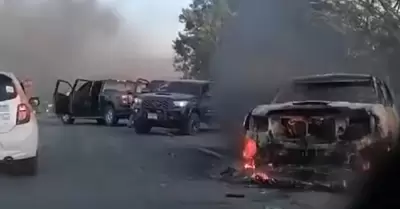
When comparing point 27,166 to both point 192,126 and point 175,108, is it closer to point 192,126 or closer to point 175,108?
point 175,108

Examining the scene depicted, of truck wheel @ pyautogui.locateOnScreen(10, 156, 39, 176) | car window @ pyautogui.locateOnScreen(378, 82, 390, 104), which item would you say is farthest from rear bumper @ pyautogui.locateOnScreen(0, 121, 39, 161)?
car window @ pyautogui.locateOnScreen(378, 82, 390, 104)

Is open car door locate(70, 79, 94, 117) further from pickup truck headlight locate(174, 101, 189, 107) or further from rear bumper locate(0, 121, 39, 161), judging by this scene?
rear bumper locate(0, 121, 39, 161)

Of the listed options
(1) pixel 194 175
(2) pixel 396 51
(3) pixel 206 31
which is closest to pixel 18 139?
(1) pixel 194 175

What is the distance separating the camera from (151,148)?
16.3 meters

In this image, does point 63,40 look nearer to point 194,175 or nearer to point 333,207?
point 194,175

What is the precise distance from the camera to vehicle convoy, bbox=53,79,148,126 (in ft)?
75.2

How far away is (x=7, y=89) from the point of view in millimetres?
11062

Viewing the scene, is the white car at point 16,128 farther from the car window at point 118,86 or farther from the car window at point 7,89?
the car window at point 118,86

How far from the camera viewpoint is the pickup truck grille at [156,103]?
19938 millimetres

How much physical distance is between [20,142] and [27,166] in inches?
27.0

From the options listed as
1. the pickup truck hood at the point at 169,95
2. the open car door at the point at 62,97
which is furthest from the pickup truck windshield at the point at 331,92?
the open car door at the point at 62,97

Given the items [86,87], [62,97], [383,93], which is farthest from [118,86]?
[383,93]

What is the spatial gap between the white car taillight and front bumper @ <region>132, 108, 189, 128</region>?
895 cm

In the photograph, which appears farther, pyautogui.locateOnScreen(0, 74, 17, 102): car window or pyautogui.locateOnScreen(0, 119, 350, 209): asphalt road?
pyautogui.locateOnScreen(0, 74, 17, 102): car window
